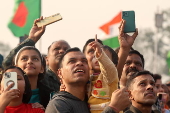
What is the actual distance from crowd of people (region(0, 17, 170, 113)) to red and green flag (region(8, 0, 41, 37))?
5.56 m

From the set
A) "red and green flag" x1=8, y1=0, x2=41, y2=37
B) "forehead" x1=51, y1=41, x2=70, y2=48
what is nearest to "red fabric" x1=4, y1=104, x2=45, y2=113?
"forehead" x1=51, y1=41, x2=70, y2=48

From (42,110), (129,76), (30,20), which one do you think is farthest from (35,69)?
(30,20)

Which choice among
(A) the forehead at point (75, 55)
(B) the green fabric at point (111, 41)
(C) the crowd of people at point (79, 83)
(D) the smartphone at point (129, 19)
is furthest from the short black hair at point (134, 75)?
(B) the green fabric at point (111, 41)

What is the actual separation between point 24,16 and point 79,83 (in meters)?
8.23

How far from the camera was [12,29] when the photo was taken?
1390 cm

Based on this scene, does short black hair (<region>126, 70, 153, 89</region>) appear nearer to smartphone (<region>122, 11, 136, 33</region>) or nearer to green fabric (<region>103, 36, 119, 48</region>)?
smartphone (<region>122, 11, 136, 33</region>)

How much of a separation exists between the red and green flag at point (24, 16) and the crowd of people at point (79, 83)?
556 centimetres

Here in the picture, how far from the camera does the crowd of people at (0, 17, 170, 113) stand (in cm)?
527

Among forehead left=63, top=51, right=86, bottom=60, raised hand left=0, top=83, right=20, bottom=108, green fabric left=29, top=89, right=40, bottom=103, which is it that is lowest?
green fabric left=29, top=89, right=40, bottom=103

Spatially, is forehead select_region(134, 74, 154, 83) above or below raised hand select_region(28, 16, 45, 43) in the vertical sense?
below

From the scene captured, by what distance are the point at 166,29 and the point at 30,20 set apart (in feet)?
142

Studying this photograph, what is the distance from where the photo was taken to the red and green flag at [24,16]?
41.3 feet

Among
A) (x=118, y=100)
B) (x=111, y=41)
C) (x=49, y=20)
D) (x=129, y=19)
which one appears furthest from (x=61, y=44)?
(x=111, y=41)

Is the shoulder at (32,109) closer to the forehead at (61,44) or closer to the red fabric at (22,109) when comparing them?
the red fabric at (22,109)
